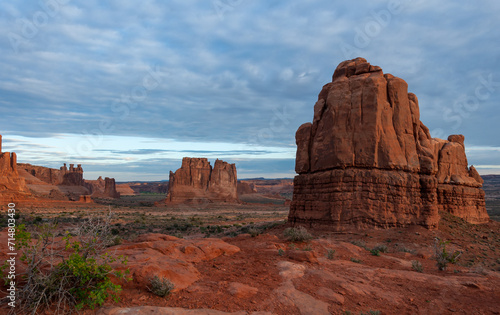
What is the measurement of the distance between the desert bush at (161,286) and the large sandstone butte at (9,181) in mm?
59958

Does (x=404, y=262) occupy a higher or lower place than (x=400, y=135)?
lower

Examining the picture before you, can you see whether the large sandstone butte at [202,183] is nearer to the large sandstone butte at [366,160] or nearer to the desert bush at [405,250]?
the large sandstone butte at [366,160]

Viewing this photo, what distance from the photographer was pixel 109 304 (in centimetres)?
556

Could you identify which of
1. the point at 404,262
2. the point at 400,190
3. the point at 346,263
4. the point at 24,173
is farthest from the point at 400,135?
the point at 24,173

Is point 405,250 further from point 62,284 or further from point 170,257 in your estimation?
point 62,284

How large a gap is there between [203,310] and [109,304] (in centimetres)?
167

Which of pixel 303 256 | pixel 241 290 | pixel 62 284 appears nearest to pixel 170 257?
pixel 241 290

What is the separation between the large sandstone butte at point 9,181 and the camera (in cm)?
5353

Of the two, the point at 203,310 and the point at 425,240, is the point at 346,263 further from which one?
the point at 425,240

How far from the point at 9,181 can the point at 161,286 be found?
6395cm

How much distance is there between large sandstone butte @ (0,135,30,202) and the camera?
53.5 m

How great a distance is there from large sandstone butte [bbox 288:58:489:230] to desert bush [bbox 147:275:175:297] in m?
13.8

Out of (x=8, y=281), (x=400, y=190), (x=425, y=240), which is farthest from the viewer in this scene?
(x=400, y=190)

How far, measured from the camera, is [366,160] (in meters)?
18.7
